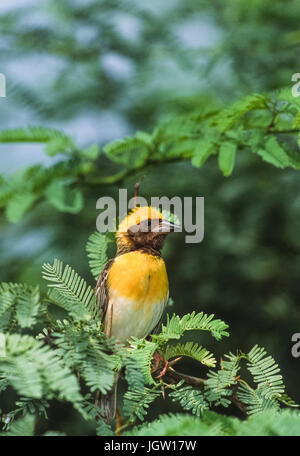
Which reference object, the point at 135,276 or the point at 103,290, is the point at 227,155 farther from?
the point at 103,290

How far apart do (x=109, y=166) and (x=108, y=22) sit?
47.6 inches

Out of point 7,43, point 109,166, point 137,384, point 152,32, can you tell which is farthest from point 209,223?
point 137,384

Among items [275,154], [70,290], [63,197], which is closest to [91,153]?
[63,197]

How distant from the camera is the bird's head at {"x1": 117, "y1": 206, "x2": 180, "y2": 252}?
304 centimetres

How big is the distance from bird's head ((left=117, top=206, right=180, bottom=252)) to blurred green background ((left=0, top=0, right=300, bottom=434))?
1.02m

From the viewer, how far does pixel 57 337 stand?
1919 millimetres

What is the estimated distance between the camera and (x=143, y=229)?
3143 mm

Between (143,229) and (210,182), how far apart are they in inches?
63.7

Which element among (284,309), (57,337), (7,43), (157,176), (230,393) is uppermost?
(7,43)

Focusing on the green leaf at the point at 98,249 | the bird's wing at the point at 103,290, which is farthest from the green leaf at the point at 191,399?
the bird's wing at the point at 103,290

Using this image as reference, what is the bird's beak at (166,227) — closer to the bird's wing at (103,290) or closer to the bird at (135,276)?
the bird at (135,276)

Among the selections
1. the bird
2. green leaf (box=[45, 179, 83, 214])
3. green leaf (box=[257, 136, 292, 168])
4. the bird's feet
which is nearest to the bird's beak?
the bird
